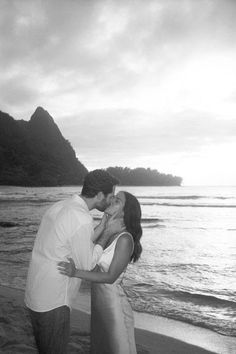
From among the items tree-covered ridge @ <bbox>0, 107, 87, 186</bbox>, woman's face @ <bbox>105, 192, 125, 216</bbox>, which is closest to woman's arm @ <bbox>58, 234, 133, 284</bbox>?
woman's face @ <bbox>105, 192, 125, 216</bbox>

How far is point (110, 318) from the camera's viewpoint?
122 inches

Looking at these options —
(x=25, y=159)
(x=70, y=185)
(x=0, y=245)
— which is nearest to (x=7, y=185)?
(x=25, y=159)

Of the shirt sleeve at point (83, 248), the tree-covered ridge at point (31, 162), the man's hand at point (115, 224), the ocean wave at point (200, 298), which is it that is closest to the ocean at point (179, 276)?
the ocean wave at point (200, 298)

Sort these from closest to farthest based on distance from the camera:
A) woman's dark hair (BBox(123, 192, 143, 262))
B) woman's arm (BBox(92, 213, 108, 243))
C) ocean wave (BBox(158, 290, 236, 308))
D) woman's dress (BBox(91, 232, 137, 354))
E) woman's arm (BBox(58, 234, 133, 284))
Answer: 1. woman's arm (BBox(58, 234, 133, 284))
2. woman's dress (BBox(91, 232, 137, 354))
3. woman's dark hair (BBox(123, 192, 143, 262))
4. woman's arm (BBox(92, 213, 108, 243))
5. ocean wave (BBox(158, 290, 236, 308))

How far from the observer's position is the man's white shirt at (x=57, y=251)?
256 centimetres

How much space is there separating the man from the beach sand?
2.39 metres

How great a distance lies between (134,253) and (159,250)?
11.9 m

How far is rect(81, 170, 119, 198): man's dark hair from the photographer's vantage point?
292 cm

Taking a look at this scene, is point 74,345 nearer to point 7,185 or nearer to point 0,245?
point 0,245

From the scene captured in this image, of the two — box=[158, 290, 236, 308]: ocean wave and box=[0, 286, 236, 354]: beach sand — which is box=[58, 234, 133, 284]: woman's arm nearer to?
box=[0, 286, 236, 354]: beach sand

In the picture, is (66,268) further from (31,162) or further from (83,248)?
(31,162)

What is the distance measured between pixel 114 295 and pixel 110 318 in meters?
0.20

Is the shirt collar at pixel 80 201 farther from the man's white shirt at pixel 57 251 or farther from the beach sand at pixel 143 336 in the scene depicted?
the beach sand at pixel 143 336

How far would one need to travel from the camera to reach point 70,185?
16638cm
